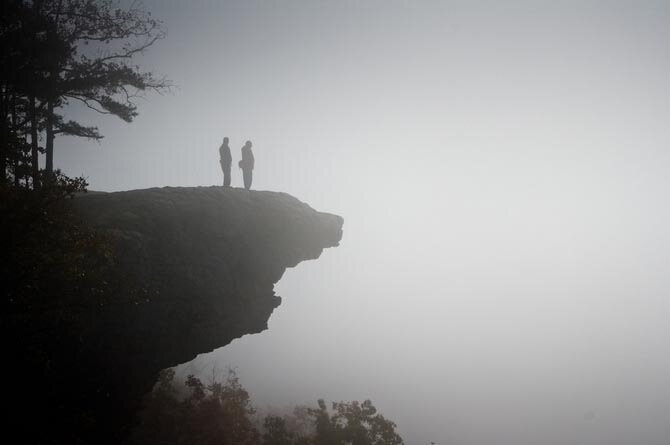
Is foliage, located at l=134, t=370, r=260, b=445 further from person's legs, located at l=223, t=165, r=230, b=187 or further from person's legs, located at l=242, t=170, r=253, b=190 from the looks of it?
person's legs, located at l=242, t=170, r=253, b=190

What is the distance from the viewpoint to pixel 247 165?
2086 centimetres

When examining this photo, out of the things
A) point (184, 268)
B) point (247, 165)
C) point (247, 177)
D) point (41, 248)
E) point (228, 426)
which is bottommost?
point (228, 426)

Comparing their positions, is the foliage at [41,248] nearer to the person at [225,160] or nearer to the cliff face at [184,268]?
the cliff face at [184,268]

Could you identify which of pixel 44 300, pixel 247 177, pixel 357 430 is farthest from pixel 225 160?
pixel 357 430

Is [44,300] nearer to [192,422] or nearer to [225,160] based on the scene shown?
[225,160]

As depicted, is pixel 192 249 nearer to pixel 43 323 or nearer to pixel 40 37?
pixel 43 323

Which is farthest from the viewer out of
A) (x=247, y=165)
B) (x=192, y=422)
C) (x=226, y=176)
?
(x=192, y=422)

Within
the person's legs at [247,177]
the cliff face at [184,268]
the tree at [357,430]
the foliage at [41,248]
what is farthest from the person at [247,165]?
the tree at [357,430]

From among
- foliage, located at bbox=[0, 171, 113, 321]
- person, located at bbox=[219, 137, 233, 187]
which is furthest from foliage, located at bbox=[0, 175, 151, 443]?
person, located at bbox=[219, 137, 233, 187]

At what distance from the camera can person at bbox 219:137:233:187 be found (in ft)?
64.8

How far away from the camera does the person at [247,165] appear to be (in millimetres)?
20644

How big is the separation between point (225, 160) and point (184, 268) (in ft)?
28.0

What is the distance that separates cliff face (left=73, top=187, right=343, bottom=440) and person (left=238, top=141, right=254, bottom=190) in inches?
75.3

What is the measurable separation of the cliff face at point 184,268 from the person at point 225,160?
221cm
